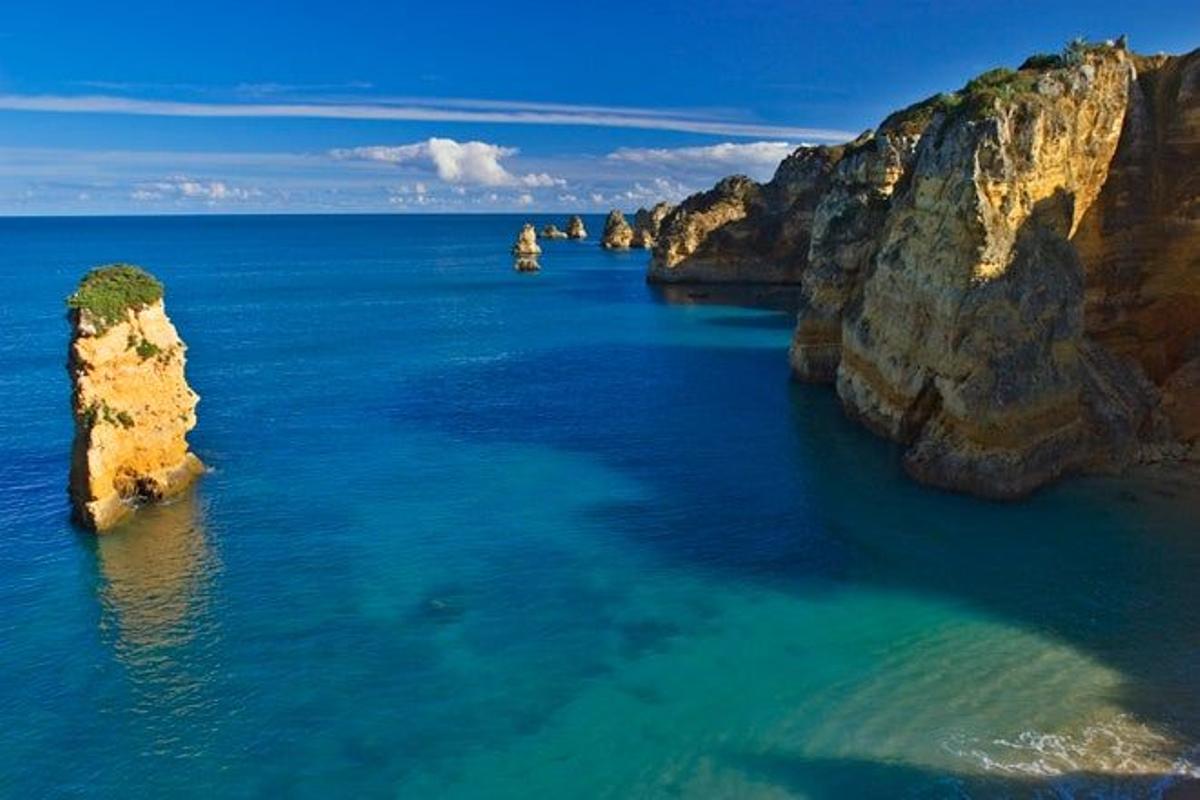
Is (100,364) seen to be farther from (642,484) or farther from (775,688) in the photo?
(775,688)

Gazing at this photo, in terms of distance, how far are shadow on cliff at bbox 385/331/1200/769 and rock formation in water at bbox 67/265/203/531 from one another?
16.0 m

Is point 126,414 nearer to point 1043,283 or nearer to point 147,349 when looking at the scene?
point 147,349

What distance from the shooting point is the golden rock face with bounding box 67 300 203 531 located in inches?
1566

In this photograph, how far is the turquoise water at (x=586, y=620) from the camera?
24.0m

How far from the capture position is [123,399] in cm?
4131

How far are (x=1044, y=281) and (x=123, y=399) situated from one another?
4207 cm

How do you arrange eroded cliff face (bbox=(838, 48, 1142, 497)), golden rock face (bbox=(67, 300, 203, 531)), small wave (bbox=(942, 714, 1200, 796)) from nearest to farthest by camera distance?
small wave (bbox=(942, 714, 1200, 796))
golden rock face (bbox=(67, 300, 203, 531))
eroded cliff face (bbox=(838, 48, 1142, 497))

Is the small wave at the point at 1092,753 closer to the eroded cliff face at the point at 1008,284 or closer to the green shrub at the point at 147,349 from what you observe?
the eroded cliff face at the point at 1008,284

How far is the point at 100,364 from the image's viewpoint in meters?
40.6

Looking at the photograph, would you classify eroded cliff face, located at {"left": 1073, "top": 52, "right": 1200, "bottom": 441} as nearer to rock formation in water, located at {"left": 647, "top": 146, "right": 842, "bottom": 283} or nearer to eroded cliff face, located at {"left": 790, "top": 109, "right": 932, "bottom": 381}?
eroded cliff face, located at {"left": 790, "top": 109, "right": 932, "bottom": 381}

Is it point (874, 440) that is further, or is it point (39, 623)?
point (874, 440)

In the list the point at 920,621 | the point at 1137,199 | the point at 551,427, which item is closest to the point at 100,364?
the point at 551,427

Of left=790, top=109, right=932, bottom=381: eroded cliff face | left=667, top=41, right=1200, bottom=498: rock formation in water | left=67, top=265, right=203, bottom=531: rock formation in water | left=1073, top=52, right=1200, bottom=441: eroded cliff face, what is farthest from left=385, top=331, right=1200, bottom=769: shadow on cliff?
left=67, top=265, right=203, bottom=531: rock formation in water

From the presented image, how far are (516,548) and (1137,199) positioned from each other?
120 feet
